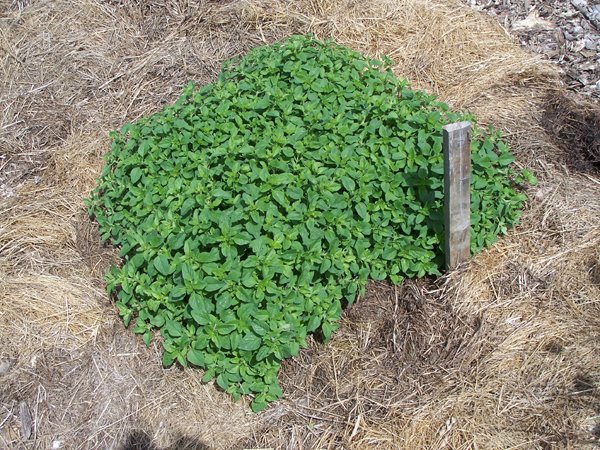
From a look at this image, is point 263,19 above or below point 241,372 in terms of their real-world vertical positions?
above

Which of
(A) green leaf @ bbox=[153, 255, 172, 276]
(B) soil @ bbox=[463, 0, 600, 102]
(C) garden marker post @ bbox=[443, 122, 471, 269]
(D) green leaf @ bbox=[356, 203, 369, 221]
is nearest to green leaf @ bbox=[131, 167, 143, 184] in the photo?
(A) green leaf @ bbox=[153, 255, 172, 276]

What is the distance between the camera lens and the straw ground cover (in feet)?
9.66

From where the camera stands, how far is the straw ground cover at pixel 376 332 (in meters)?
2.94

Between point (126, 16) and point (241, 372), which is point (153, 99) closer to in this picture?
point (126, 16)

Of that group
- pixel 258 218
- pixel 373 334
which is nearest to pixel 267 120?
pixel 258 218

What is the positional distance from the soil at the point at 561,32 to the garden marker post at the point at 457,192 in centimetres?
179

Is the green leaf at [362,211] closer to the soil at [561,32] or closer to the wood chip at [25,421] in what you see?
the wood chip at [25,421]

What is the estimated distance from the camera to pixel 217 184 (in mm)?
3197

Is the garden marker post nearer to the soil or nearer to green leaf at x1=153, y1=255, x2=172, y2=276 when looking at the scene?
green leaf at x1=153, y1=255, x2=172, y2=276

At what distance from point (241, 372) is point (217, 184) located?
0.90 m

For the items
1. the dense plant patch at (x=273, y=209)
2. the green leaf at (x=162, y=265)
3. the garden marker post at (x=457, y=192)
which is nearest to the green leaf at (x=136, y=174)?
the dense plant patch at (x=273, y=209)

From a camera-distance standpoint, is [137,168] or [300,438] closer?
[300,438]

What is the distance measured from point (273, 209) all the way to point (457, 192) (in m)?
0.84

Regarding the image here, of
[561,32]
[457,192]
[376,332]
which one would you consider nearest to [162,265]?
[376,332]
